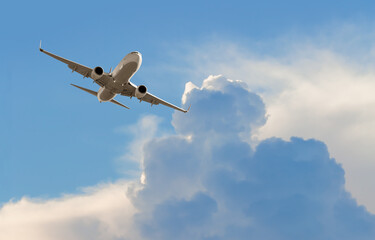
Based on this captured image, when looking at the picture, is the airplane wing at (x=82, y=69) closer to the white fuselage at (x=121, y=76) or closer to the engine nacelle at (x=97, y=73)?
the white fuselage at (x=121, y=76)

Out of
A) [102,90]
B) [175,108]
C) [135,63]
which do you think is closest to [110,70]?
[102,90]

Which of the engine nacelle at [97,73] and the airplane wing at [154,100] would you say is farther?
the airplane wing at [154,100]

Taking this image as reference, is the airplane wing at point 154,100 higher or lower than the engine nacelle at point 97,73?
higher

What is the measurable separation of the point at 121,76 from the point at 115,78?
209 centimetres

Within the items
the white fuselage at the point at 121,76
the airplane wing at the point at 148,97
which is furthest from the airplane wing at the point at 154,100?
the white fuselage at the point at 121,76

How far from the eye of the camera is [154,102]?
107 metres

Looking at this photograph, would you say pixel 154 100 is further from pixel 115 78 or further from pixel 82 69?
pixel 82 69

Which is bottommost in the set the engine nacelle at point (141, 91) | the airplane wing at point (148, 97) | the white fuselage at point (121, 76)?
the white fuselage at point (121, 76)

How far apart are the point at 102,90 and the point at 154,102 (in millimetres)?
12495

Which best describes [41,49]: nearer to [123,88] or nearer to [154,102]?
[123,88]

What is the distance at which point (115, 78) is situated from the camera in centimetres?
9381

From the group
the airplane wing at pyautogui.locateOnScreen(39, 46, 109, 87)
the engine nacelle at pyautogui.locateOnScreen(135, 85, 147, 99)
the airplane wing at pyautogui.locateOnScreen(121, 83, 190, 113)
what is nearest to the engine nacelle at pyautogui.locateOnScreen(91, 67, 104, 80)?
the airplane wing at pyautogui.locateOnScreen(39, 46, 109, 87)

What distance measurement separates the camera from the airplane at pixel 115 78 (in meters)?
88.1

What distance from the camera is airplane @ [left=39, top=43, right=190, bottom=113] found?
289 feet
